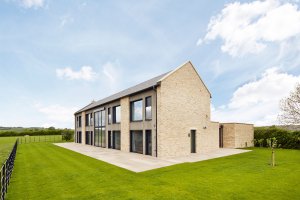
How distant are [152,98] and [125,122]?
19.0 feet

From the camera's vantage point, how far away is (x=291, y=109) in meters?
24.8

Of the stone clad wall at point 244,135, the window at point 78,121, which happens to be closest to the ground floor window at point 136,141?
the stone clad wall at point 244,135

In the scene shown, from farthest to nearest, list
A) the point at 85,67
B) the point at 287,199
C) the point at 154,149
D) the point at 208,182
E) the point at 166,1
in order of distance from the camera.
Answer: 1. the point at 85,67
2. the point at 154,149
3. the point at 166,1
4. the point at 208,182
5. the point at 287,199

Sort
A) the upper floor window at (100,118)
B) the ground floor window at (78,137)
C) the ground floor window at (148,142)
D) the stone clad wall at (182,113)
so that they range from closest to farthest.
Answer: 1. the stone clad wall at (182,113)
2. the ground floor window at (148,142)
3. the upper floor window at (100,118)
4. the ground floor window at (78,137)

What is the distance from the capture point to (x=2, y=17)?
17328mm

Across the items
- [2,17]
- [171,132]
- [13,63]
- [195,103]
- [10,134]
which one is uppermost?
[2,17]

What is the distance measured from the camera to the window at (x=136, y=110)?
22850 millimetres

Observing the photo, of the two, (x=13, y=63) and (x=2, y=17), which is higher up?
(x=2, y=17)

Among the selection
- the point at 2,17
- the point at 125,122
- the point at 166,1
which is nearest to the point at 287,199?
the point at 166,1

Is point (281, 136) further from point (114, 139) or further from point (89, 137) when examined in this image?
point (89, 137)

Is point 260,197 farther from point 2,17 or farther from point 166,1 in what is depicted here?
point 2,17

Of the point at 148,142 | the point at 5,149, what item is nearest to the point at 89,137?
the point at 5,149

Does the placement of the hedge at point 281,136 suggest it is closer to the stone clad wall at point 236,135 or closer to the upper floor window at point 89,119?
the stone clad wall at point 236,135

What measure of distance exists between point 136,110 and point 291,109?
53.6ft
